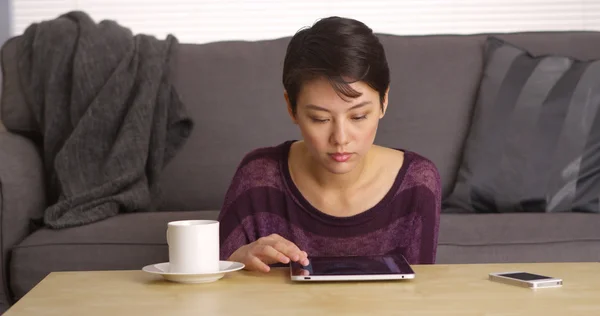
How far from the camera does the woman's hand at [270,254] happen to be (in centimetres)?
119

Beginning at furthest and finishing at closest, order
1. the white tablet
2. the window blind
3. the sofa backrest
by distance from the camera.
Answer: the window blind < the sofa backrest < the white tablet

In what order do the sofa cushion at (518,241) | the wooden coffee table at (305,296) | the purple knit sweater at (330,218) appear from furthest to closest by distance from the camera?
the sofa cushion at (518,241) → the purple knit sweater at (330,218) → the wooden coffee table at (305,296)

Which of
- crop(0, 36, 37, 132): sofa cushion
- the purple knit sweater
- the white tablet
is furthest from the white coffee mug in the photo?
crop(0, 36, 37, 132): sofa cushion

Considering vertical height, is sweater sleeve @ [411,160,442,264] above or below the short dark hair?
below

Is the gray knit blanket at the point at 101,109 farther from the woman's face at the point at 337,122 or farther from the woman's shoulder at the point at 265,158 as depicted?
the woman's face at the point at 337,122

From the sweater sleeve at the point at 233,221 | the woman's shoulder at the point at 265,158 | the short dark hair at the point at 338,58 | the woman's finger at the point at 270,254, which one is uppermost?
the short dark hair at the point at 338,58

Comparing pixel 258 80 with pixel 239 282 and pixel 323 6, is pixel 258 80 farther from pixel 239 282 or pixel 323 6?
pixel 239 282

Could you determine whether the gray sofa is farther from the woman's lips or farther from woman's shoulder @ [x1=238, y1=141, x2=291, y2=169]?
the woman's lips

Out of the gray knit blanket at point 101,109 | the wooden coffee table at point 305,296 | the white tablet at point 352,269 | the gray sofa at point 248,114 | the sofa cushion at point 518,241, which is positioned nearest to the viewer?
the wooden coffee table at point 305,296

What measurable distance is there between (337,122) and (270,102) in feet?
4.10

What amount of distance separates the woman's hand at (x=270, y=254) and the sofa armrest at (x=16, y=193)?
104cm

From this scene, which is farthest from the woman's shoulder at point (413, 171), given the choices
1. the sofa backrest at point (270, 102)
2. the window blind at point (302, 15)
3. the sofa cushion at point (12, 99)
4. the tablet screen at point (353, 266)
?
the window blind at point (302, 15)

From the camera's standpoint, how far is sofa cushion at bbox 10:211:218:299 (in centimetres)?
204

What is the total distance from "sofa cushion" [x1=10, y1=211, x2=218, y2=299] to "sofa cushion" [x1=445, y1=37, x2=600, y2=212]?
0.89 meters
